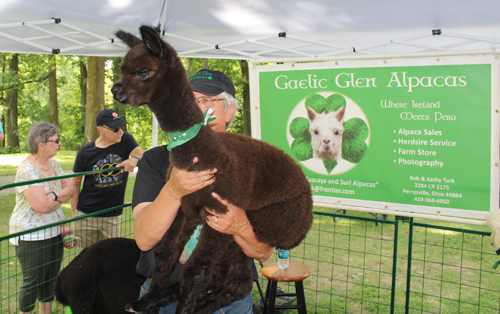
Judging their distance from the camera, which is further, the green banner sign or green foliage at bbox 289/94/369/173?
green foliage at bbox 289/94/369/173

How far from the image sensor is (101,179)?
16.1 feet

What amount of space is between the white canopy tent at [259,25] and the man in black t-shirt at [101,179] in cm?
137

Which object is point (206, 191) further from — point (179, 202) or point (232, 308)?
point (232, 308)

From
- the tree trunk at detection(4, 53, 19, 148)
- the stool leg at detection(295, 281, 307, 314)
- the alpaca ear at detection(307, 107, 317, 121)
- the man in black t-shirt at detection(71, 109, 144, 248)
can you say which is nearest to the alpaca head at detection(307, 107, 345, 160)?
the alpaca ear at detection(307, 107, 317, 121)

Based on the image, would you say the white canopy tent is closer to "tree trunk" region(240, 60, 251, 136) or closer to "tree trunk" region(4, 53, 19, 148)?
"tree trunk" region(240, 60, 251, 136)

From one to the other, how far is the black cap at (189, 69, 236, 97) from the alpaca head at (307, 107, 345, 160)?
120cm

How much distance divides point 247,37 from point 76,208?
3513 millimetres

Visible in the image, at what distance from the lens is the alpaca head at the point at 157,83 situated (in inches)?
60.6

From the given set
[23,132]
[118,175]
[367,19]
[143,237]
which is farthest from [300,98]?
[23,132]

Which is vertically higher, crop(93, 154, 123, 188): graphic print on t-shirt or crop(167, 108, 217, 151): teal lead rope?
crop(167, 108, 217, 151): teal lead rope

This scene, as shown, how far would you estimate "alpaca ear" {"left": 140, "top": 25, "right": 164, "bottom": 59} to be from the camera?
1.50 m

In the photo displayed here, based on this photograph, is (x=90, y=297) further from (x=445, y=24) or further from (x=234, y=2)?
(x=445, y=24)

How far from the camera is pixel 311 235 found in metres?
7.24

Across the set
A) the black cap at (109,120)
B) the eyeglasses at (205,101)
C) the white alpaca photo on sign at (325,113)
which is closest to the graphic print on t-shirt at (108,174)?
the black cap at (109,120)
